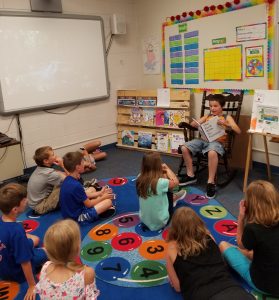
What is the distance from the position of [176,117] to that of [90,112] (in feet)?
4.30

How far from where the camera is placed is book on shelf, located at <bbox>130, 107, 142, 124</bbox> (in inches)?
187

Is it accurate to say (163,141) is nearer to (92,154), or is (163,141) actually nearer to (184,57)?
(92,154)

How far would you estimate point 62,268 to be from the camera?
53.5 inches

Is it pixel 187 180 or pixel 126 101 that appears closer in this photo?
pixel 187 180

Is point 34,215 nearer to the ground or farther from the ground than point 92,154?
nearer to the ground

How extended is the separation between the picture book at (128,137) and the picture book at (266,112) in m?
2.22

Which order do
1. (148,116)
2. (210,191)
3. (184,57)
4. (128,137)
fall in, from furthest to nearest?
(128,137), (148,116), (184,57), (210,191)

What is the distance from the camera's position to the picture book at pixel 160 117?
4461 mm

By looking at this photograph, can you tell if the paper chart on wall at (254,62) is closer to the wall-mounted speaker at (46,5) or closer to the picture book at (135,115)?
the picture book at (135,115)

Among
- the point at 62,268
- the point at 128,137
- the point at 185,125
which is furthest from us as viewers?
the point at 128,137

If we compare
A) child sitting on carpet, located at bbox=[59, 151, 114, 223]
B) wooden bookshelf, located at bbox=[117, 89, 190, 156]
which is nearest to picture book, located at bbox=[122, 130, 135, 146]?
wooden bookshelf, located at bbox=[117, 89, 190, 156]

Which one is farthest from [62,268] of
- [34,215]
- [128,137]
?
[128,137]

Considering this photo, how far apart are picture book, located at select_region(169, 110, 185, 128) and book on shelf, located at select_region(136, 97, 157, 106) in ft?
1.08

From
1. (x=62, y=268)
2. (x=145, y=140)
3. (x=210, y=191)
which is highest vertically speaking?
(x=62, y=268)
